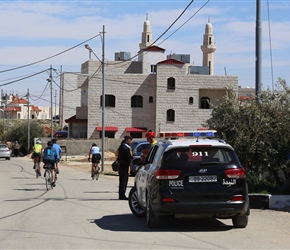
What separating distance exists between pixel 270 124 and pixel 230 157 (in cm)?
495

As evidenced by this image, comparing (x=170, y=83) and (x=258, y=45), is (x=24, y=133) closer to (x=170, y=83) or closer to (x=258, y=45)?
(x=170, y=83)

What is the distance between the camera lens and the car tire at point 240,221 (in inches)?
449

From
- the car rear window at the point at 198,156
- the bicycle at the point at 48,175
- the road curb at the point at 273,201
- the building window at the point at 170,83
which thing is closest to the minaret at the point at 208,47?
the building window at the point at 170,83

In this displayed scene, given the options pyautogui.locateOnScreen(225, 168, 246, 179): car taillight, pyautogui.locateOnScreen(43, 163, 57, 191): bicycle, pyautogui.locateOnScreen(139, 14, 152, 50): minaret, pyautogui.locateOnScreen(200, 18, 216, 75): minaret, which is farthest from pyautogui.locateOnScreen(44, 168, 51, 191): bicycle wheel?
pyautogui.locateOnScreen(139, 14, 152, 50): minaret

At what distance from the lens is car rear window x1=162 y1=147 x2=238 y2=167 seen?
36.3 ft

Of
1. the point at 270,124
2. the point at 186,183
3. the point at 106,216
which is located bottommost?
the point at 106,216

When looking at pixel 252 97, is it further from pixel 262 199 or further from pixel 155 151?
pixel 155 151

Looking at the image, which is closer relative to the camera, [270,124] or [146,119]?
[270,124]

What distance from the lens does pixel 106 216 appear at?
13562 millimetres

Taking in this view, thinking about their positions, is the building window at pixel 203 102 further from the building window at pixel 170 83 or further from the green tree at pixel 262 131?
the green tree at pixel 262 131

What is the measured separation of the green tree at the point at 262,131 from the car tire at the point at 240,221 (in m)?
4.26

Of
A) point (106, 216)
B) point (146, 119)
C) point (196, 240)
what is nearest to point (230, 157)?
point (196, 240)

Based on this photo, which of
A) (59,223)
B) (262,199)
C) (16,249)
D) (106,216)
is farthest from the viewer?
(262,199)

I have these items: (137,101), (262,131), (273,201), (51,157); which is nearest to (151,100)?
(137,101)
